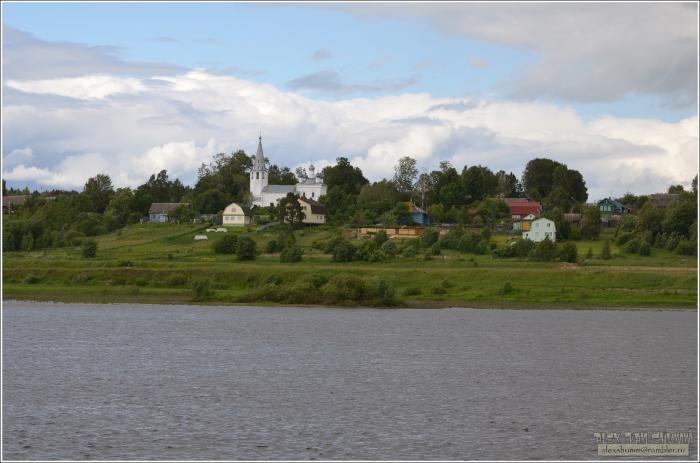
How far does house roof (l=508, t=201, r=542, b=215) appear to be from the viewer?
129 m

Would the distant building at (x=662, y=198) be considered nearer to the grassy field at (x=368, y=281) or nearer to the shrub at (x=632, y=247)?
the shrub at (x=632, y=247)

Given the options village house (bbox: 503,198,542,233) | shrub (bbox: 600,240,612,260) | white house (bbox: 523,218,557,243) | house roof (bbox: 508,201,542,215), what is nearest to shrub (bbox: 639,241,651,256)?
shrub (bbox: 600,240,612,260)

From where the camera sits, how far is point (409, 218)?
119188 millimetres

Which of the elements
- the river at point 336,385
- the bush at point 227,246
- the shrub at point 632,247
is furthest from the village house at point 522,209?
the river at point 336,385

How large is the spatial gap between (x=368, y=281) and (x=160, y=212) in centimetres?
6827

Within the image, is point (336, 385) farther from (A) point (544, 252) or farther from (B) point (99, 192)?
(B) point (99, 192)


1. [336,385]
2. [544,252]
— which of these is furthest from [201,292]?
[336,385]

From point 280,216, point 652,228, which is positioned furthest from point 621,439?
point 280,216

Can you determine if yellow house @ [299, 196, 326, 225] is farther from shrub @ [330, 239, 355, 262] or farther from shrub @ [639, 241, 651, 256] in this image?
shrub @ [639, 241, 651, 256]

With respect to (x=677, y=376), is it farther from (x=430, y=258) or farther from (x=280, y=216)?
(x=280, y=216)

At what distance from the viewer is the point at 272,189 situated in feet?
481

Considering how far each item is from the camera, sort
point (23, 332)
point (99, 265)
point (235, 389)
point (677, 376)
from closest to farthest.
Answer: point (235, 389), point (677, 376), point (23, 332), point (99, 265)

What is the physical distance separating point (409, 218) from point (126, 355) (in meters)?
72.7
